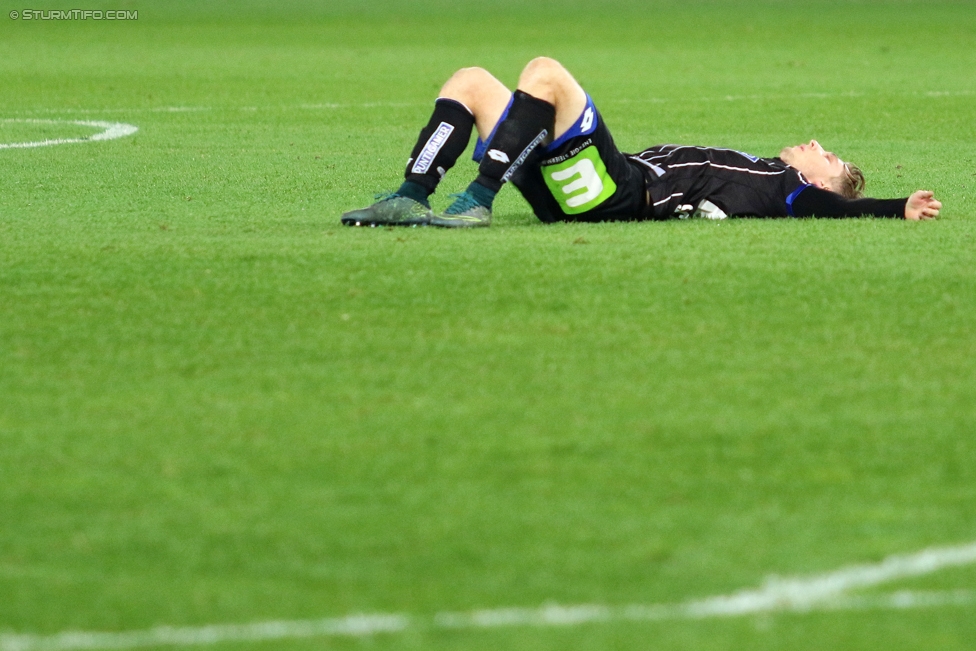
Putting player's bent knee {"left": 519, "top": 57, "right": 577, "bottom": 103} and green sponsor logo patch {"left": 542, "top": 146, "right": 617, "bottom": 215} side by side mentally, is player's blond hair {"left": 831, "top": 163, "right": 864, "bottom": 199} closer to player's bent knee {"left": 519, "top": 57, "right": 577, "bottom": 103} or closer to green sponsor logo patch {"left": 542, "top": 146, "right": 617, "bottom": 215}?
green sponsor logo patch {"left": 542, "top": 146, "right": 617, "bottom": 215}

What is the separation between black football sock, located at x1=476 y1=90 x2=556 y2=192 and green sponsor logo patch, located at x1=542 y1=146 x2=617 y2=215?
0.66ft

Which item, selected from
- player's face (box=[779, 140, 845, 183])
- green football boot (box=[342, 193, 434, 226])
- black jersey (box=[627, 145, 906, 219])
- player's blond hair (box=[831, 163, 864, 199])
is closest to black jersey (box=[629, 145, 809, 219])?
black jersey (box=[627, 145, 906, 219])

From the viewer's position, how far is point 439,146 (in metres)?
6.87

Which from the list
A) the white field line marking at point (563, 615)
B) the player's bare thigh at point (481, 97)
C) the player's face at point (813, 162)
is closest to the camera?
the white field line marking at point (563, 615)

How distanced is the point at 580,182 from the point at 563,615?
4299 millimetres

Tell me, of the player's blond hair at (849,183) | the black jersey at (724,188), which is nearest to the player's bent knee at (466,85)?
the black jersey at (724,188)

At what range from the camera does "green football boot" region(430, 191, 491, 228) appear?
6793 millimetres

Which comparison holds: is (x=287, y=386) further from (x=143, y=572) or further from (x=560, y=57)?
A: (x=560, y=57)

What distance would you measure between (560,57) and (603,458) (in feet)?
67.1

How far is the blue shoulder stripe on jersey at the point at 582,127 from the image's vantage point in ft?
22.6

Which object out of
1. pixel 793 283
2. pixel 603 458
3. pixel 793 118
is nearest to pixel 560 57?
pixel 793 118

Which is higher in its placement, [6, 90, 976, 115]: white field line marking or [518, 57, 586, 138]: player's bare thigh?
[518, 57, 586, 138]: player's bare thigh

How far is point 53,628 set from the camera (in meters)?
2.84

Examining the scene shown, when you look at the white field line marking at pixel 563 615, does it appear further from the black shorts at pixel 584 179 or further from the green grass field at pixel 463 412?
the black shorts at pixel 584 179
